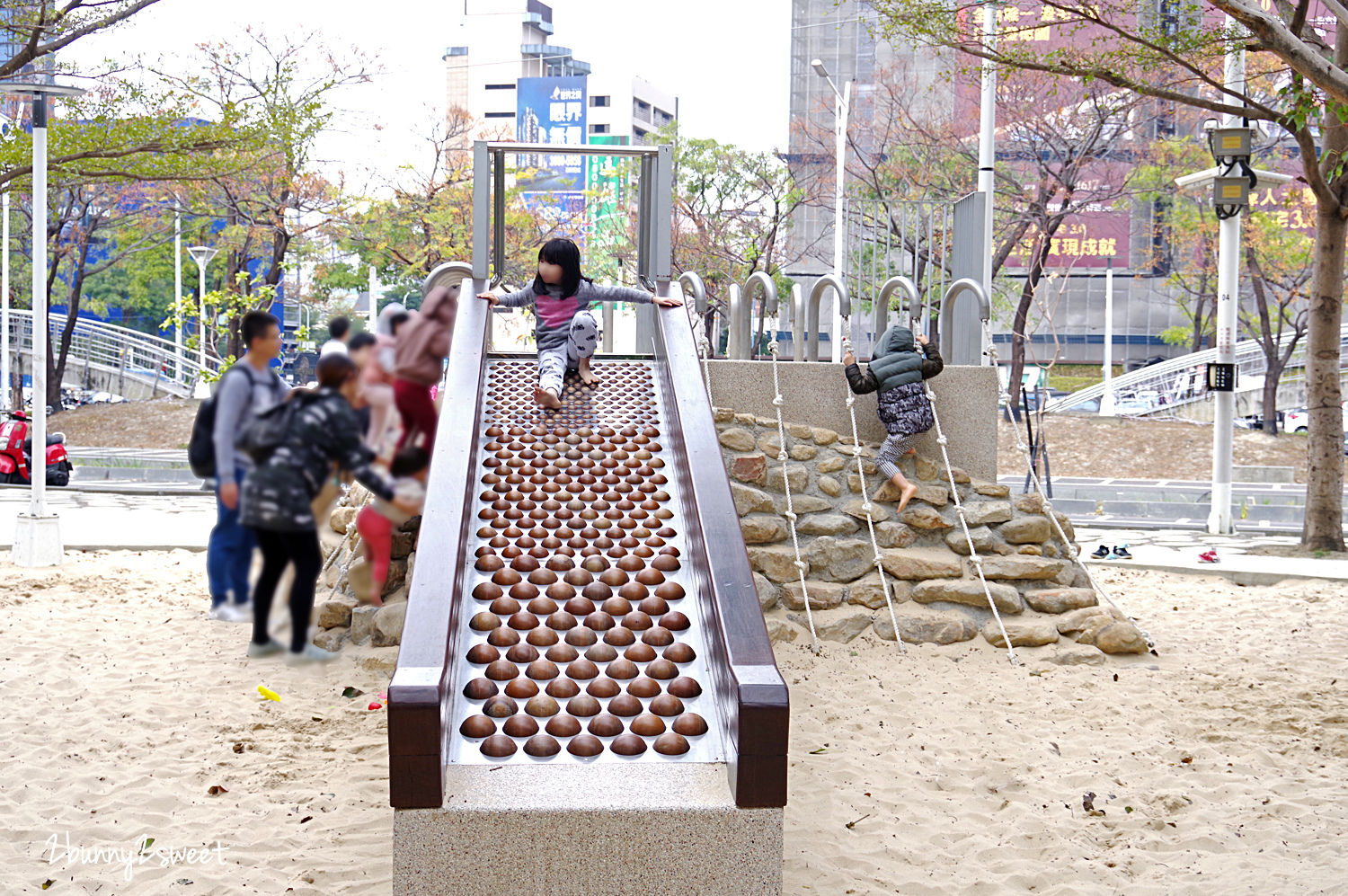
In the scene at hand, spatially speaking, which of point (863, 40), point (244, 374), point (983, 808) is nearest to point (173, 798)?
point (983, 808)

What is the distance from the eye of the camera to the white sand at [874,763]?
16.5 feet

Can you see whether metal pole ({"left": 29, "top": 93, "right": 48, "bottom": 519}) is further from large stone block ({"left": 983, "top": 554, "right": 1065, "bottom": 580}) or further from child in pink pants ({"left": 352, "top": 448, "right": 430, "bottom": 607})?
large stone block ({"left": 983, "top": 554, "right": 1065, "bottom": 580})

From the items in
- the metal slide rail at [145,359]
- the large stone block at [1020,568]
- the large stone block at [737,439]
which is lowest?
the large stone block at [1020,568]

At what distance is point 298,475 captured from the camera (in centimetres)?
83

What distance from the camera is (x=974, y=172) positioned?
A: 26.4 m

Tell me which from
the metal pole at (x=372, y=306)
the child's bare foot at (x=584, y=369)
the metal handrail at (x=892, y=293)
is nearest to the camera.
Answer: the metal pole at (x=372, y=306)

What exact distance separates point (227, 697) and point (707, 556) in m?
4.12

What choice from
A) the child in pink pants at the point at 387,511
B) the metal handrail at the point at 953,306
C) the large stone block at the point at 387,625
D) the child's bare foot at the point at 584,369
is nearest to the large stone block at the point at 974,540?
the metal handrail at the point at 953,306

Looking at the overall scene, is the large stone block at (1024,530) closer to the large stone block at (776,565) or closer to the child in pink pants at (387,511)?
the large stone block at (776,565)

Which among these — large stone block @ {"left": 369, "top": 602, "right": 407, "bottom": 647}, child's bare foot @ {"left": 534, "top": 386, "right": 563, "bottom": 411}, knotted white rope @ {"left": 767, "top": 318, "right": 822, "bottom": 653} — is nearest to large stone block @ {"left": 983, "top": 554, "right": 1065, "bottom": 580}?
knotted white rope @ {"left": 767, "top": 318, "right": 822, "bottom": 653}

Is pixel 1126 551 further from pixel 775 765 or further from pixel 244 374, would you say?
pixel 244 374

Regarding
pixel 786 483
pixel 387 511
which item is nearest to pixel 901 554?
pixel 786 483

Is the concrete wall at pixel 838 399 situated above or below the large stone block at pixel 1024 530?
above

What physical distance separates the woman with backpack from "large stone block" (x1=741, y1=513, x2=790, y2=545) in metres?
7.82
